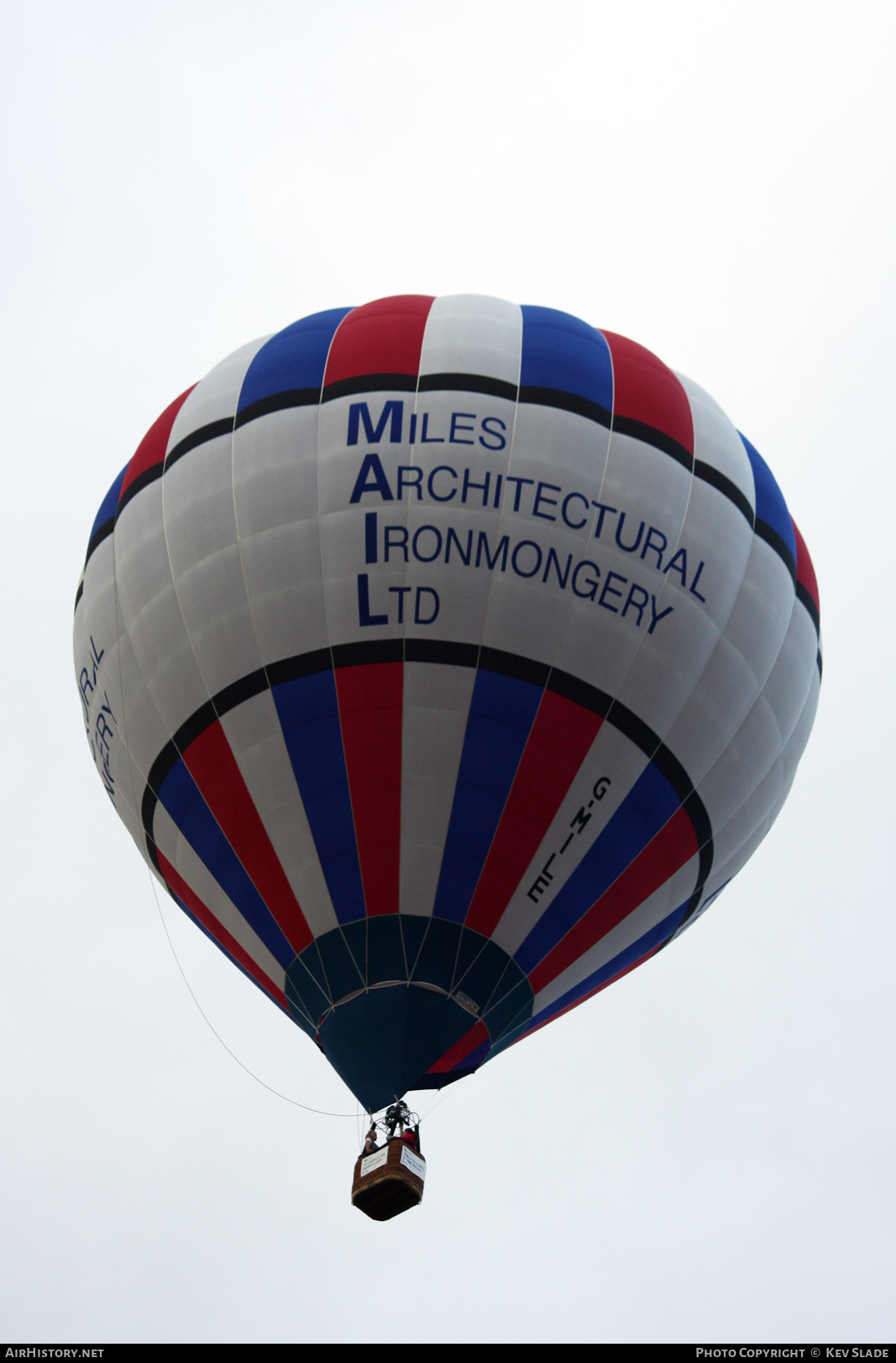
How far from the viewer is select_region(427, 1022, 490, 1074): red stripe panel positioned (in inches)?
378

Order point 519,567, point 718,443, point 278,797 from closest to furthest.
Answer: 1. point 519,567
2. point 278,797
3. point 718,443

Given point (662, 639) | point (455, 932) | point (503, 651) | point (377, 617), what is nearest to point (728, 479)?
point (662, 639)

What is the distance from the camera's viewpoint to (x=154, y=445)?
10625 mm

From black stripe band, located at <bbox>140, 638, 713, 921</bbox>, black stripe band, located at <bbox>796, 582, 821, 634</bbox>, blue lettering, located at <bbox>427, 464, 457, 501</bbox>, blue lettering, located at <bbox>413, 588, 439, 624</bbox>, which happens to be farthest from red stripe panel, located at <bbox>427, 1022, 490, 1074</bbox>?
black stripe band, located at <bbox>796, 582, 821, 634</bbox>

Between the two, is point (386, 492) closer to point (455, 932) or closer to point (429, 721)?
point (429, 721)

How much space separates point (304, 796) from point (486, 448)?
286 cm

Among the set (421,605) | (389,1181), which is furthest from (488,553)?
(389,1181)

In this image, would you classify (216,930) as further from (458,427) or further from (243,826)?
(458,427)

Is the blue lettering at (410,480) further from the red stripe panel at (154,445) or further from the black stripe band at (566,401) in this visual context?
the red stripe panel at (154,445)

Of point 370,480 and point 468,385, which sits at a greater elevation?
point 468,385

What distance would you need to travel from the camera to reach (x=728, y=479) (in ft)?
33.2

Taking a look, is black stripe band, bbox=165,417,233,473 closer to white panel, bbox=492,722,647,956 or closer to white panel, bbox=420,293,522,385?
white panel, bbox=420,293,522,385

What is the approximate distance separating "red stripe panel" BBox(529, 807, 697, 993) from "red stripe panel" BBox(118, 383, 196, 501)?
496 cm

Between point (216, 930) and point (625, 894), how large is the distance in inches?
131
